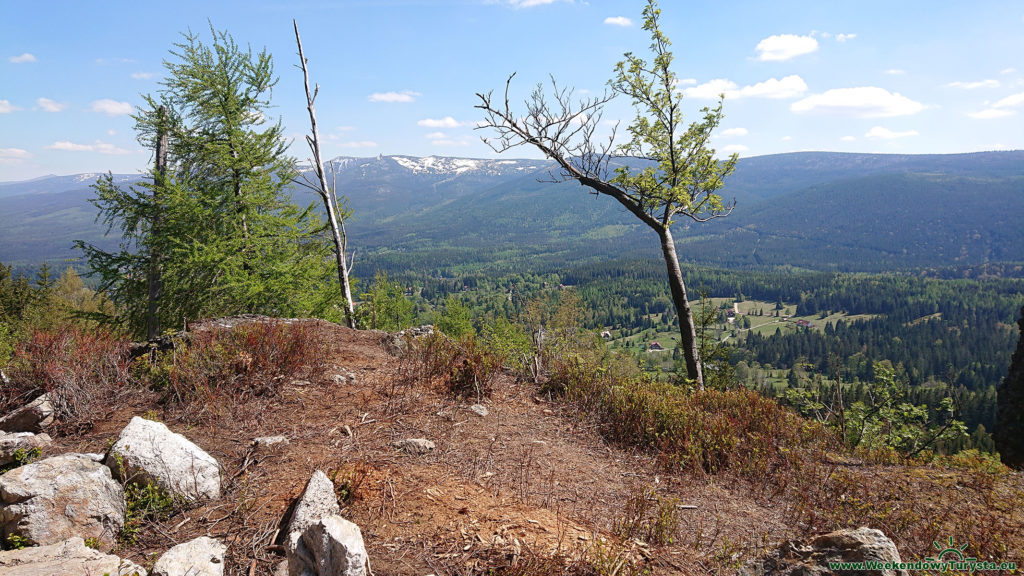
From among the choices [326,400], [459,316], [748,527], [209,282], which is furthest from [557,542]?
[459,316]

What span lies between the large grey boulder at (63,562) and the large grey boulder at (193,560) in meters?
0.14

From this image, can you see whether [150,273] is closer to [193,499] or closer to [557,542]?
[193,499]

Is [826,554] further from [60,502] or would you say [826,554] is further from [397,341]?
[397,341]

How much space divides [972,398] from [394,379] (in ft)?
290

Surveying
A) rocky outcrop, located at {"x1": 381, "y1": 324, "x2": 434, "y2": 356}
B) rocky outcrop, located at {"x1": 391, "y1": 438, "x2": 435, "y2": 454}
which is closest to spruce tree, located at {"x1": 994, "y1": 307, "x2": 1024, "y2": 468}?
rocky outcrop, located at {"x1": 391, "y1": 438, "x2": 435, "y2": 454}

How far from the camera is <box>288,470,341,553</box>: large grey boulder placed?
3193mm

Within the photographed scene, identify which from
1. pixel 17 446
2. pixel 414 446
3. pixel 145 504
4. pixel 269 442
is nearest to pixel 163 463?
pixel 145 504

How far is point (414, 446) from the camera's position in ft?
16.2

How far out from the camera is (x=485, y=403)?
261 inches

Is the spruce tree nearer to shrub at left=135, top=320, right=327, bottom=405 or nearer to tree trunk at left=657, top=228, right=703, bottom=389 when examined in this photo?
tree trunk at left=657, top=228, right=703, bottom=389

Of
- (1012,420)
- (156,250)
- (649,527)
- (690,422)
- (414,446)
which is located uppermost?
(156,250)

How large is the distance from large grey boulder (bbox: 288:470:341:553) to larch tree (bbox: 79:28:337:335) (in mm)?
10153

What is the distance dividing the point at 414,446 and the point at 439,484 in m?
0.92

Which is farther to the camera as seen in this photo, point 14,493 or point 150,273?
point 150,273
